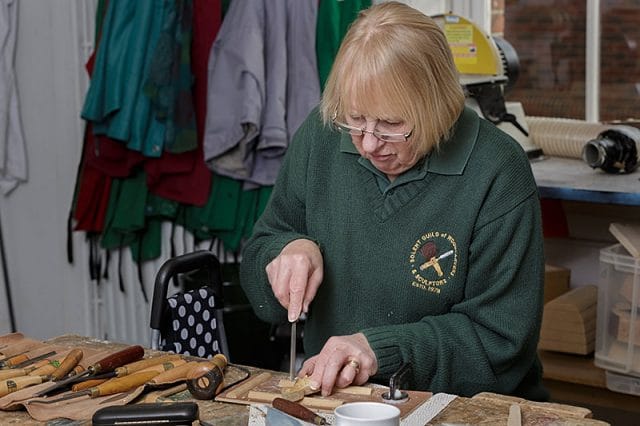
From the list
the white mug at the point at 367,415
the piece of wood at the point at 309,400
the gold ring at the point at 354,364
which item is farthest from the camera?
the gold ring at the point at 354,364

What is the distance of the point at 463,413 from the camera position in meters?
1.82

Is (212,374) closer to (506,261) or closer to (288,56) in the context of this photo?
(506,261)

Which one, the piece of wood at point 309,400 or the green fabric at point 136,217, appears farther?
the green fabric at point 136,217

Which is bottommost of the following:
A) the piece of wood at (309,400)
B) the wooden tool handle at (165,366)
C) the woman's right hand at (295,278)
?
the piece of wood at (309,400)

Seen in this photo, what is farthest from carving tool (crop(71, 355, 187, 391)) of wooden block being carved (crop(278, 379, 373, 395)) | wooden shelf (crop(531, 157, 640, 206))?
wooden shelf (crop(531, 157, 640, 206))

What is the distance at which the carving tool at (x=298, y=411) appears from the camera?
5.70 feet

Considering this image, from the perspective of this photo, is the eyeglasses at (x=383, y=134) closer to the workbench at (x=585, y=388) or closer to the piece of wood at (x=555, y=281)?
the workbench at (x=585, y=388)

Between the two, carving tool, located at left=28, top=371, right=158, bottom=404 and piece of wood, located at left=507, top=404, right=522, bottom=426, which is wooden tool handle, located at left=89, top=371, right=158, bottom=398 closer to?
carving tool, located at left=28, top=371, right=158, bottom=404

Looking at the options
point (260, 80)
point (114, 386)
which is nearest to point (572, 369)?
point (260, 80)

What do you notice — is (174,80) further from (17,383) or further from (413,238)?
(17,383)

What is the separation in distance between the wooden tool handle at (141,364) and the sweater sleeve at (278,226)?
0.26 metres

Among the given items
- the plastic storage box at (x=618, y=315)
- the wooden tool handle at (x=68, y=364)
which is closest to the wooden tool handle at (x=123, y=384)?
the wooden tool handle at (x=68, y=364)

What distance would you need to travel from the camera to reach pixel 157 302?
7.61 feet

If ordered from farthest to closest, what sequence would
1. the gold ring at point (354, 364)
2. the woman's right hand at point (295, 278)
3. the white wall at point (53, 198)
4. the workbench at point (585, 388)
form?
the white wall at point (53, 198) → the workbench at point (585, 388) → the woman's right hand at point (295, 278) → the gold ring at point (354, 364)
